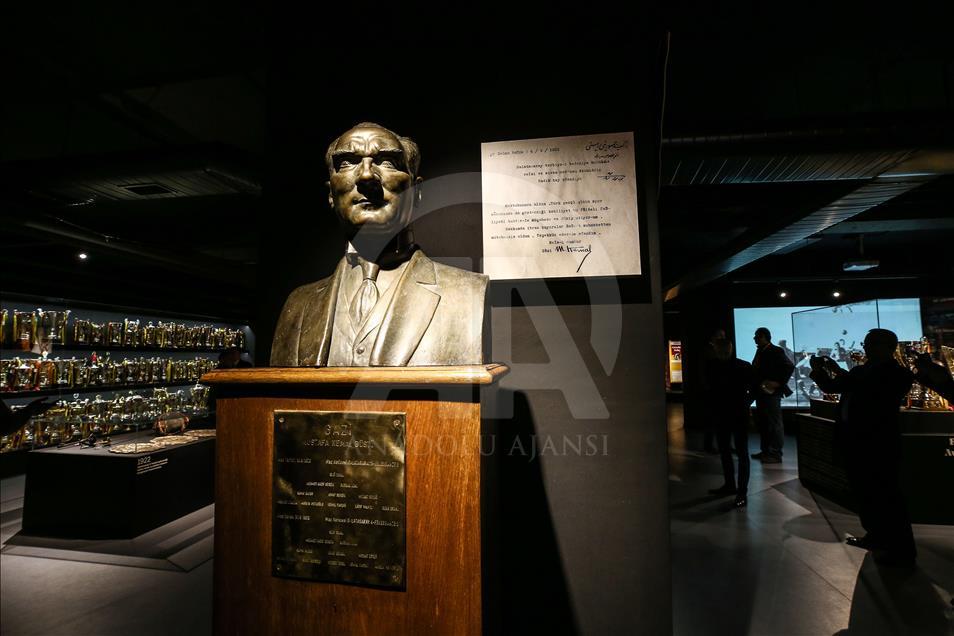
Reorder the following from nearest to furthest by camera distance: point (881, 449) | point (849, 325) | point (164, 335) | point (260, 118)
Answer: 1. point (881, 449)
2. point (260, 118)
3. point (164, 335)
4. point (849, 325)

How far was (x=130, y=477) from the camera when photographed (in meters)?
3.00

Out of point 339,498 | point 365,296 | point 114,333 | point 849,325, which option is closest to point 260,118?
point 365,296

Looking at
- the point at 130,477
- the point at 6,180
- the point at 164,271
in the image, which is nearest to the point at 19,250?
the point at 164,271

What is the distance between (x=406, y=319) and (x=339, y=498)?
471 millimetres

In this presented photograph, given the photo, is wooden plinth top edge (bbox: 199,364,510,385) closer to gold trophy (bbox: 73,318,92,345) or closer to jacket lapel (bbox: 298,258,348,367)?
jacket lapel (bbox: 298,258,348,367)

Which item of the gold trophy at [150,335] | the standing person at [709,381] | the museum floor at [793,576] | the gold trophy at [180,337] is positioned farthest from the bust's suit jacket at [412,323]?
the gold trophy at [180,337]

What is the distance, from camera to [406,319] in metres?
1.19

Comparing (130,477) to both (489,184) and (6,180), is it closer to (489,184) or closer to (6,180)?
(6,180)

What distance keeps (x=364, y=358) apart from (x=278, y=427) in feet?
0.88

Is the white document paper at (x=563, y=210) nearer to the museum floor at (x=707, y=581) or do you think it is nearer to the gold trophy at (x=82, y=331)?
the museum floor at (x=707, y=581)

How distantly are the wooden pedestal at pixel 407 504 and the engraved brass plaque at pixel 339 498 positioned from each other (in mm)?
23

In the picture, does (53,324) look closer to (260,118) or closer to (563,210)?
(260,118)

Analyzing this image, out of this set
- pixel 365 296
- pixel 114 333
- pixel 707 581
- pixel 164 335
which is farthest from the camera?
pixel 164 335

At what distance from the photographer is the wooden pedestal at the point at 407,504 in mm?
961
